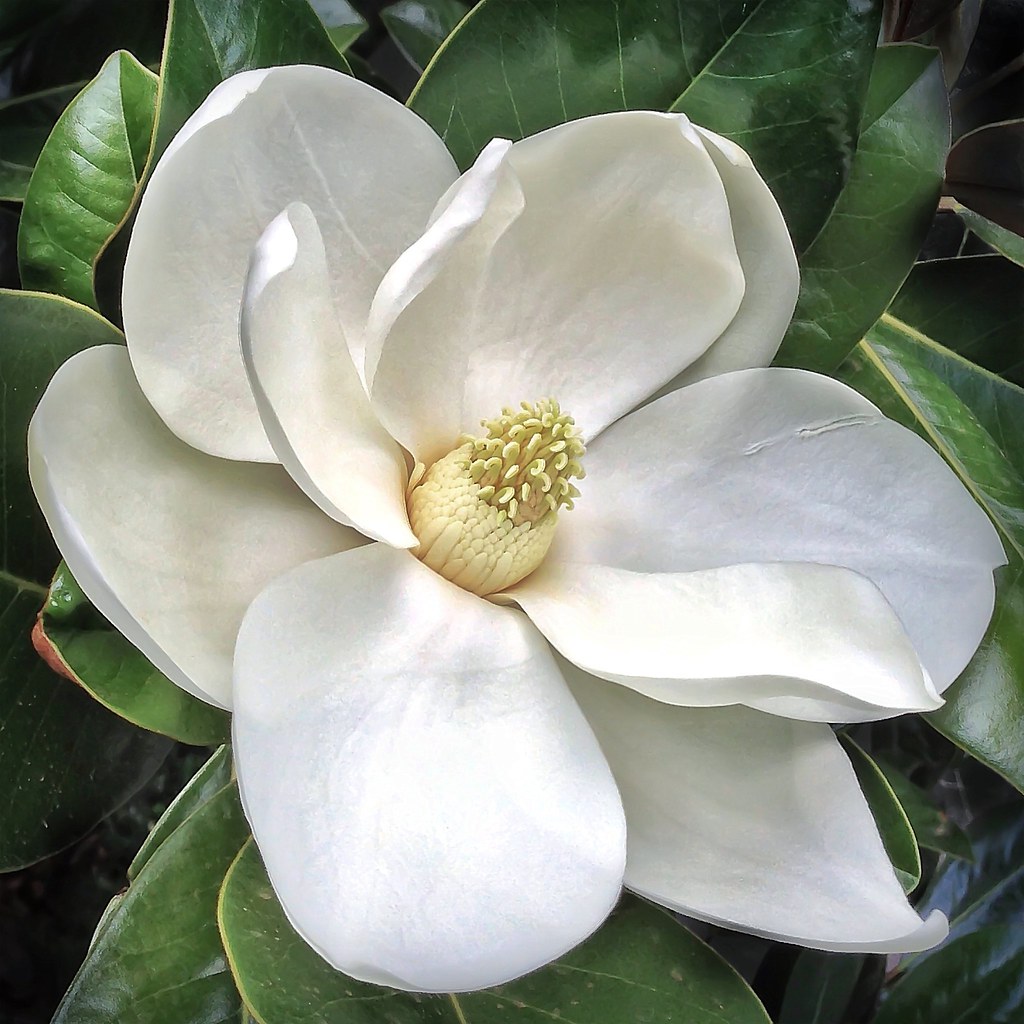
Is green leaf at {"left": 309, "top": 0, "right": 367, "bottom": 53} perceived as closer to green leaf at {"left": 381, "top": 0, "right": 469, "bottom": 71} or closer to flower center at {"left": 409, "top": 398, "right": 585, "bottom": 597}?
green leaf at {"left": 381, "top": 0, "right": 469, "bottom": 71}

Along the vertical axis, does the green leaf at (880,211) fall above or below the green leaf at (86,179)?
below

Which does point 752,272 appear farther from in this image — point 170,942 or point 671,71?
point 170,942

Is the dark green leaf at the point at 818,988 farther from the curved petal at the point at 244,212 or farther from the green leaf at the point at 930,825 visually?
the curved petal at the point at 244,212

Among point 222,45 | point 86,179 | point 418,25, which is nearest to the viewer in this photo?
point 222,45

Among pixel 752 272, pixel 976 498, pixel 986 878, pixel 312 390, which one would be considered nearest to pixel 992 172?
pixel 976 498

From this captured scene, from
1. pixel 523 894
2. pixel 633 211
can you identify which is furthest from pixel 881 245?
pixel 523 894

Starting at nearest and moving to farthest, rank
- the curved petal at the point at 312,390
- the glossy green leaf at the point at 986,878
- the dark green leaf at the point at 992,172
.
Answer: the curved petal at the point at 312,390, the dark green leaf at the point at 992,172, the glossy green leaf at the point at 986,878

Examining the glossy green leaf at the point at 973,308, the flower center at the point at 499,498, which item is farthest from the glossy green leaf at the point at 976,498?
the flower center at the point at 499,498
